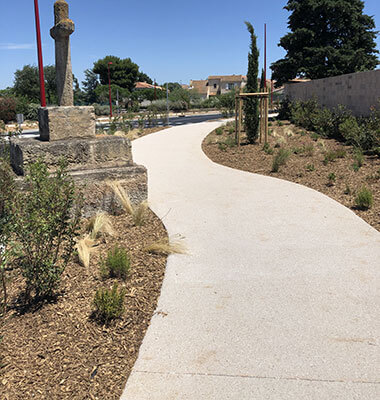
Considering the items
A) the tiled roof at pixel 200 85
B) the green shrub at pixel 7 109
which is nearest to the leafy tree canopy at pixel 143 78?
the tiled roof at pixel 200 85

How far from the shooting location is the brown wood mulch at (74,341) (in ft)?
9.99

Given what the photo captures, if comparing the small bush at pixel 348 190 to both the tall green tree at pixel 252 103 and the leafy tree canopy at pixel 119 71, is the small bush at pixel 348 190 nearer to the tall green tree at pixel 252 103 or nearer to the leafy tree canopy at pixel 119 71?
the tall green tree at pixel 252 103

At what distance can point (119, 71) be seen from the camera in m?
77.8

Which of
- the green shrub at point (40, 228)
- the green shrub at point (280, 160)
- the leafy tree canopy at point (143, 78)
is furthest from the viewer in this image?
the leafy tree canopy at point (143, 78)

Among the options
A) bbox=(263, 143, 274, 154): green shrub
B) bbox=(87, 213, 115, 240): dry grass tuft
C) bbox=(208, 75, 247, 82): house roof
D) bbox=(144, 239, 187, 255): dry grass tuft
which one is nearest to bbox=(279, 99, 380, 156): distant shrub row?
bbox=(263, 143, 274, 154): green shrub

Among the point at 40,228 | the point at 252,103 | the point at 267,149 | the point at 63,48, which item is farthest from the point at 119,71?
the point at 40,228

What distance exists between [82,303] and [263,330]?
5.59 ft

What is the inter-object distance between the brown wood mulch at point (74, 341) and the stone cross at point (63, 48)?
3.32m

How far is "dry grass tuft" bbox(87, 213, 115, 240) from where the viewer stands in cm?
588

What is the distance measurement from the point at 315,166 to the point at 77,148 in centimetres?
652

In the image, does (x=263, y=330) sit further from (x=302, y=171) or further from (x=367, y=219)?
(x=302, y=171)

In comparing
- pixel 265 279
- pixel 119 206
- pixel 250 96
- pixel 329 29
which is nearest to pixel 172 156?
pixel 250 96

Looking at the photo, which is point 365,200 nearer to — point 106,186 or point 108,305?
point 106,186

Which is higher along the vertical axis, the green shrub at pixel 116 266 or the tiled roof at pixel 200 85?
the tiled roof at pixel 200 85
